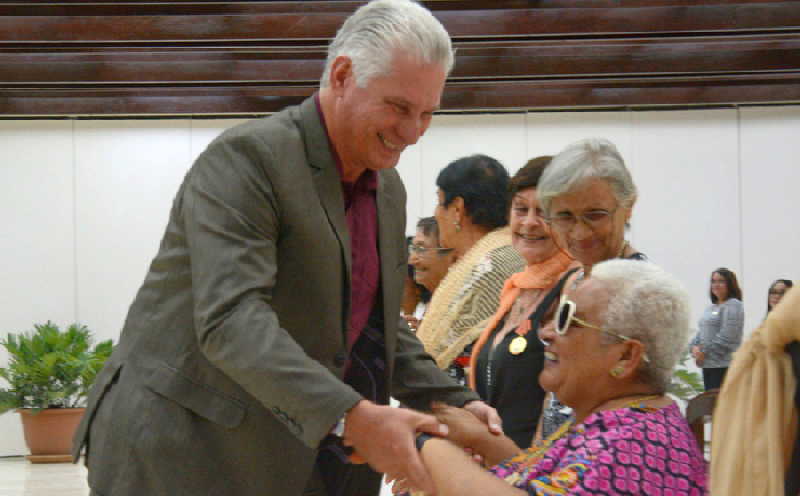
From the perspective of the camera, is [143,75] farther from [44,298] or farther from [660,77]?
[660,77]

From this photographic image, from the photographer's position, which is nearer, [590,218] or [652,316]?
[652,316]

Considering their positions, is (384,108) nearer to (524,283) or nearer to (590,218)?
(590,218)

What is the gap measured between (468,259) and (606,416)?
1599 millimetres

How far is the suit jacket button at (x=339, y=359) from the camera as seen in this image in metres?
2.06

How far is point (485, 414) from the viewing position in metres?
2.33

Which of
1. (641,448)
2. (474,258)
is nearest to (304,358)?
(641,448)

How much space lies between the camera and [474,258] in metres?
3.68

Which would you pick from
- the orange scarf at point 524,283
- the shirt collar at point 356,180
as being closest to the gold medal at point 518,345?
the orange scarf at point 524,283

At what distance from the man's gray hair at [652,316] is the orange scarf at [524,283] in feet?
3.01

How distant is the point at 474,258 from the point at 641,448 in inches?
66.0

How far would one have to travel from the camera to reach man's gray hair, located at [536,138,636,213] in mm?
3021

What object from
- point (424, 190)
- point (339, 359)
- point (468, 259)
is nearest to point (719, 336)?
point (424, 190)

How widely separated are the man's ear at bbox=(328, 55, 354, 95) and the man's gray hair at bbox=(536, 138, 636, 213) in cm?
112

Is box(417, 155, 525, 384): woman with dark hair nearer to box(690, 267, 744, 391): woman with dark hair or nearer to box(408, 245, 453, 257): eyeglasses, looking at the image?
box(408, 245, 453, 257): eyeglasses
